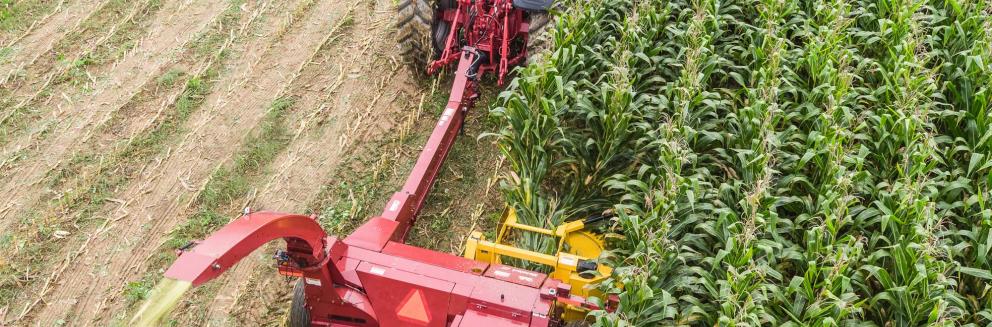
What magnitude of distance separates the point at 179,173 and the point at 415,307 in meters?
3.98

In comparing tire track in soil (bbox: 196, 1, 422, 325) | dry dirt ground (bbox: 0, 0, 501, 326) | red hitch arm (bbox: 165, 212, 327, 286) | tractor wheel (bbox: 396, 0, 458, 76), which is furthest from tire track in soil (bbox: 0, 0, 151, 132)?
red hitch arm (bbox: 165, 212, 327, 286)

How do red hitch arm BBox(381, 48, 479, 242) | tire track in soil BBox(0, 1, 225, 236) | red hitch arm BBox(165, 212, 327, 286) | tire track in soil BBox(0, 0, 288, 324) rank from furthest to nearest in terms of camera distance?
tire track in soil BBox(0, 1, 225, 236)
tire track in soil BBox(0, 0, 288, 324)
red hitch arm BBox(381, 48, 479, 242)
red hitch arm BBox(165, 212, 327, 286)

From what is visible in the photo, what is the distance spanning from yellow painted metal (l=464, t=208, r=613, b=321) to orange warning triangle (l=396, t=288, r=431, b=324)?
0.77 m

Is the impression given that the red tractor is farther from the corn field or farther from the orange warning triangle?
the corn field

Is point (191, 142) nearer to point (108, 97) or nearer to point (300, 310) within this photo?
point (108, 97)

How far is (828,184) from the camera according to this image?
19.9 ft

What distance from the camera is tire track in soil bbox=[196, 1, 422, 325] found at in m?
7.18

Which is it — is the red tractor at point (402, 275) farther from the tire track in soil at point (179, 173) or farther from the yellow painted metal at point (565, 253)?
the tire track in soil at point (179, 173)

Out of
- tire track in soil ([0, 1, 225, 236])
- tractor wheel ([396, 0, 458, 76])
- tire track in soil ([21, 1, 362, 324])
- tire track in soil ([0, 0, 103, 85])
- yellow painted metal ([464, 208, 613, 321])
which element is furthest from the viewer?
tire track in soil ([0, 0, 103, 85])

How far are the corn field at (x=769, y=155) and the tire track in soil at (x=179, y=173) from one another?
306 centimetres

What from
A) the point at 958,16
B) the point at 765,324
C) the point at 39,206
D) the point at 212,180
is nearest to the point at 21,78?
the point at 39,206

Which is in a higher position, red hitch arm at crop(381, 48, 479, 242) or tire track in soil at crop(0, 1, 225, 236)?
red hitch arm at crop(381, 48, 479, 242)

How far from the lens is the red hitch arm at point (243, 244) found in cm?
420

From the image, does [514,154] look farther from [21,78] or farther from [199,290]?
[21,78]
